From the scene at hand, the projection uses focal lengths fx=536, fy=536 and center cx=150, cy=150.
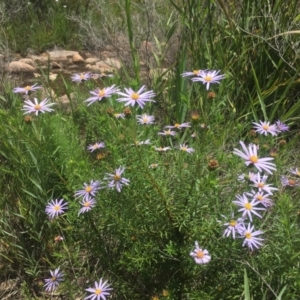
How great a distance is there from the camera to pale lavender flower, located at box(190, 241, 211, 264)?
4.92ft

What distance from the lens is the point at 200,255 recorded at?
1.51 metres

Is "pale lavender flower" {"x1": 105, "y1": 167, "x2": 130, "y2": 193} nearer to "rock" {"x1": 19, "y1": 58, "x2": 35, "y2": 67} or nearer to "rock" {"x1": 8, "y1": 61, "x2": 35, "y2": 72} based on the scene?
"rock" {"x1": 8, "y1": 61, "x2": 35, "y2": 72}

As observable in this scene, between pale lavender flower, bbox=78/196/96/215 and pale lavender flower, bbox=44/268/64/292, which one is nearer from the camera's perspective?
pale lavender flower, bbox=78/196/96/215

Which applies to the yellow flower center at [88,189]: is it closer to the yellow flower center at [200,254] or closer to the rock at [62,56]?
the yellow flower center at [200,254]

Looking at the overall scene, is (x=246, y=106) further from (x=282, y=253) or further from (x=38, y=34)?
(x=38, y=34)

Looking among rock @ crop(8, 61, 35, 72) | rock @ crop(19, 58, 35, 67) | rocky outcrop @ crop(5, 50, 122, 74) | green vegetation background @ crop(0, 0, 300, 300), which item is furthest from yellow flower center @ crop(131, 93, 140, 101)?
rock @ crop(19, 58, 35, 67)

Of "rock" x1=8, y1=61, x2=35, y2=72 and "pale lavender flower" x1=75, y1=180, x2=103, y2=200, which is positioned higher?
"pale lavender flower" x1=75, y1=180, x2=103, y2=200

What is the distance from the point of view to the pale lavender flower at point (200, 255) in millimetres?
1500

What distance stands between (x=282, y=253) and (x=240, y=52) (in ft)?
4.89

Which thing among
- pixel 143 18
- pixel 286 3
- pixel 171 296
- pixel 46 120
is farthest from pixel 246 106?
pixel 143 18

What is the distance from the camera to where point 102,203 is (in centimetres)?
169

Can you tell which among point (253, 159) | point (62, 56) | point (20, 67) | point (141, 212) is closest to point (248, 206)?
point (253, 159)

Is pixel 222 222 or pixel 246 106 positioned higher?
pixel 222 222

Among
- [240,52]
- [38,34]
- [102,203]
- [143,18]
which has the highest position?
[102,203]
